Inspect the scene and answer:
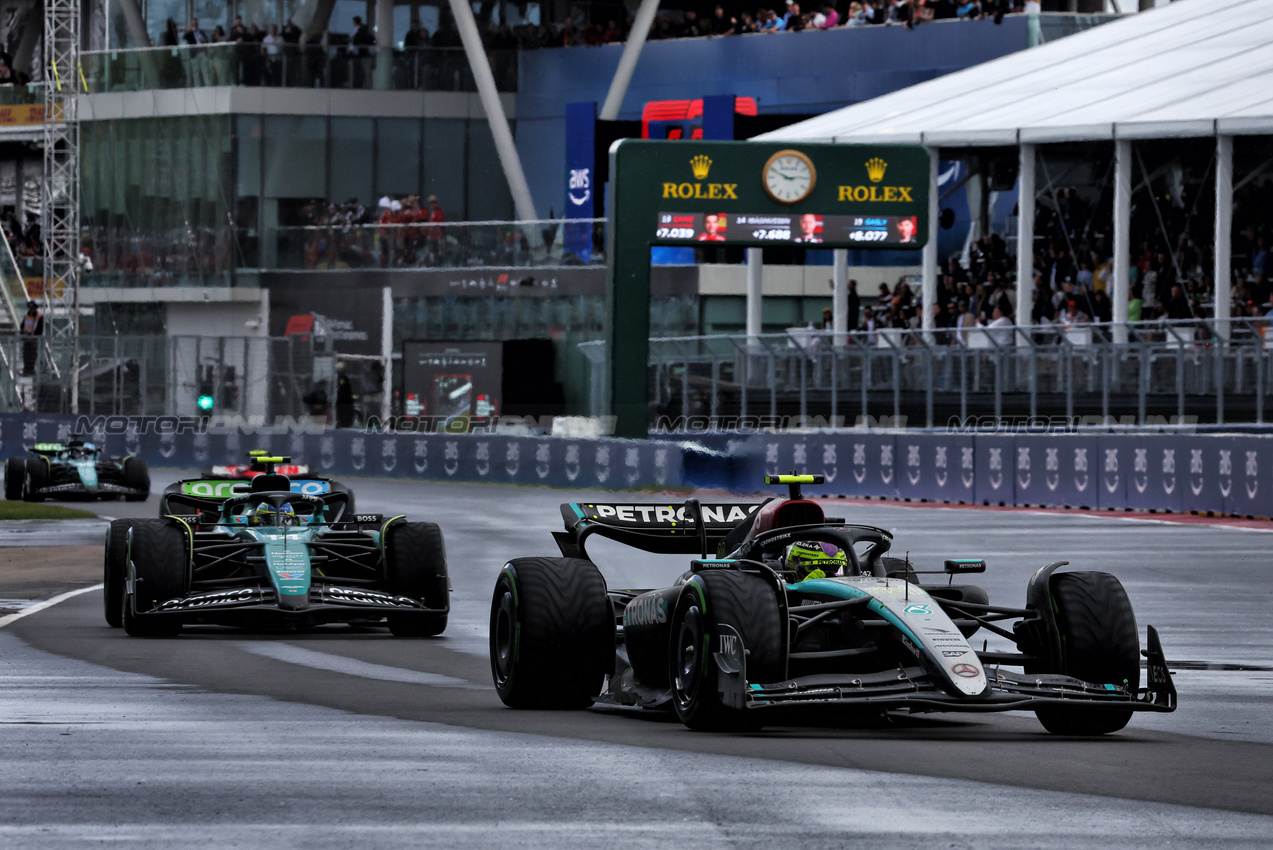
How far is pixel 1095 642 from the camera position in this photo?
9.59m

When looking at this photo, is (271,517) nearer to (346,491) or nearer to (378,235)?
(346,491)

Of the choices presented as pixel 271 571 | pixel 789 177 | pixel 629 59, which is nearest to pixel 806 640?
pixel 271 571

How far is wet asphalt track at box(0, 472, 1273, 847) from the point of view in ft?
22.8

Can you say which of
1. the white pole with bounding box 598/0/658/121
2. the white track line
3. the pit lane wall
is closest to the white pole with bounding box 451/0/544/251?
the white pole with bounding box 598/0/658/121

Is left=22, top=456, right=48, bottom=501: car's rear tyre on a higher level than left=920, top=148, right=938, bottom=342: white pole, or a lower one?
lower

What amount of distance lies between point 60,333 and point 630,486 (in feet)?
64.4

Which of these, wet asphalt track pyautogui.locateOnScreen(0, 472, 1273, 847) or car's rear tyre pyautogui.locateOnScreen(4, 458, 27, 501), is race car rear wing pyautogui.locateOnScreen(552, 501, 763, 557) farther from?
car's rear tyre pyautogui.locateOnScreen(4, 458, 27, 501)

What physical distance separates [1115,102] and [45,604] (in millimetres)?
26140

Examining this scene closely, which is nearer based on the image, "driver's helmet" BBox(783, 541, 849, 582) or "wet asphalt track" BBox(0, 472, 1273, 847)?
"wet asphalt track" BBox(0, 472, 1273, 847)

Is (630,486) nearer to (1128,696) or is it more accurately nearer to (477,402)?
(477,402)

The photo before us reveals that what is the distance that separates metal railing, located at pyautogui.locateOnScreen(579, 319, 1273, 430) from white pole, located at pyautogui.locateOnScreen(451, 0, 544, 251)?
1972 centimetres

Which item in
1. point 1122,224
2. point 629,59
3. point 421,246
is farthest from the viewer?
point 629,59

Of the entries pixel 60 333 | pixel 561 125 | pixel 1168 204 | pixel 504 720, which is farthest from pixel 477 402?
pixel 504 720

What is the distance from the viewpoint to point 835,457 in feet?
111
